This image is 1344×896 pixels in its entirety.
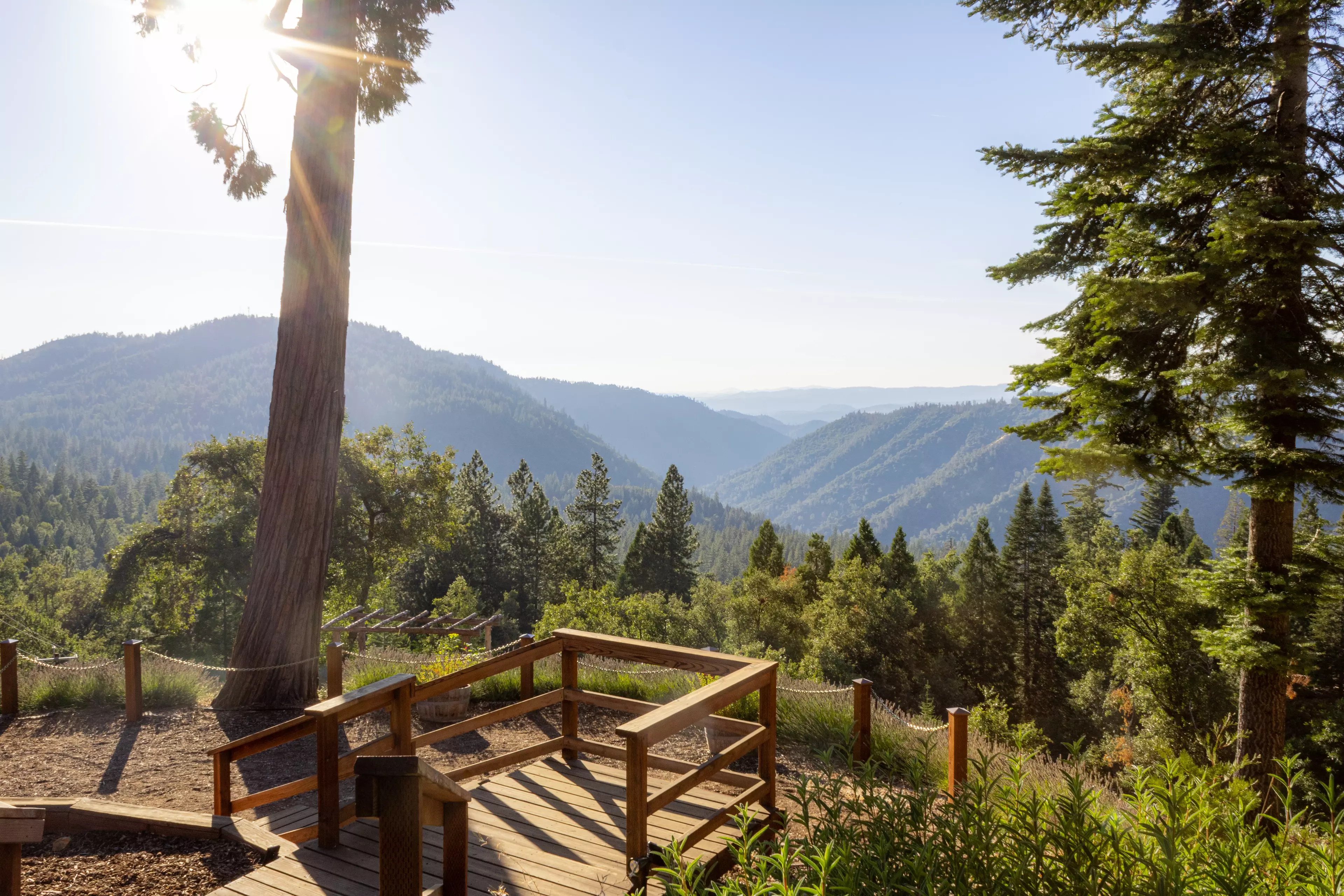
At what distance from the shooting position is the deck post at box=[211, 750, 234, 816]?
426cm

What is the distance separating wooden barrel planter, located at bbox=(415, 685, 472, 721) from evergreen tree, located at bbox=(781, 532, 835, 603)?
35231mm

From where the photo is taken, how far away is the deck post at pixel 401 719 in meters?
4.16

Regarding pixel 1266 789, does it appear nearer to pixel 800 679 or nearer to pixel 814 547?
pixel 800 679

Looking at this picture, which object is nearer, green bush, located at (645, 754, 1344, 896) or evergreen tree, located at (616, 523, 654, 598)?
green bush, located at (645, 754, 1344, 896)

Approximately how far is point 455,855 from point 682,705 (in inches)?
58.6

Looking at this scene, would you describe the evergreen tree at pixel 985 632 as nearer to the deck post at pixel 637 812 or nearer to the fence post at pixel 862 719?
the fence post at pixel 862 719

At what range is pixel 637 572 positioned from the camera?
54562mm

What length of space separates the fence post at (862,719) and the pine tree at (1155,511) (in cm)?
5217

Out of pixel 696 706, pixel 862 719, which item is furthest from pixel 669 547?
pixel 696 706

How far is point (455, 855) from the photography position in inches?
95.6

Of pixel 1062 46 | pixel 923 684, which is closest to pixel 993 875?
pixel 1062 46

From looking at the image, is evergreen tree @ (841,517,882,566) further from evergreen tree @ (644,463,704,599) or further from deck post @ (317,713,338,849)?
deck post @ (317,713,338,849)

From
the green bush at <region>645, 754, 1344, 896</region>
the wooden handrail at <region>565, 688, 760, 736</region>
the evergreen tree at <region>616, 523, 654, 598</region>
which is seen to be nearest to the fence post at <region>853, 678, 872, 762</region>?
the wooden handrail at <region>565, 688, 760, 736</region>

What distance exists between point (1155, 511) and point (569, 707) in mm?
57772
